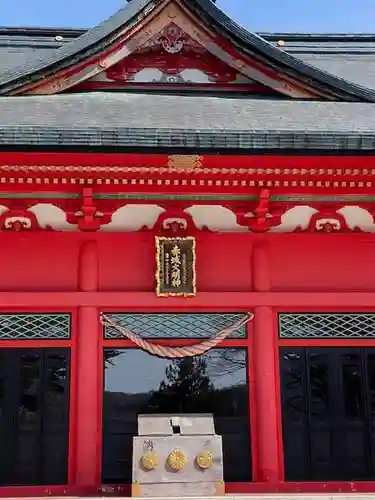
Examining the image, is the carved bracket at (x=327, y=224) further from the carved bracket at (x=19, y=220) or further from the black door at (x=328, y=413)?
the carved bracket at (x=19, y=220)

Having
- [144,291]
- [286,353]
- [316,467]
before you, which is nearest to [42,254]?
[144,291]

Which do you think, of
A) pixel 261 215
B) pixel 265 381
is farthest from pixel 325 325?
pixel 261 215

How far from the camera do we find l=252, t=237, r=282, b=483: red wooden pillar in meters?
6.55

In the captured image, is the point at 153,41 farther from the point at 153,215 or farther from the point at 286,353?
the point at 286,353

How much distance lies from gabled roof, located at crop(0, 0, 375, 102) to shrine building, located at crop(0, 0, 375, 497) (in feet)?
0.19

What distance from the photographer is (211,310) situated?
6.92m

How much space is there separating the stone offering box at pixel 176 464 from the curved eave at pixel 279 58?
441 cm

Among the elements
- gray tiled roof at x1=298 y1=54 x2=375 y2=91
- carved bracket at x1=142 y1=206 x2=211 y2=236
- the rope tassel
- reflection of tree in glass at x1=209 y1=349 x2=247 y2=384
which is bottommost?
reflection of tree in glass at x1=209 y1=349 x2=247 y2=384

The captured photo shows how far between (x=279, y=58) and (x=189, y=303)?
3161 millimetres

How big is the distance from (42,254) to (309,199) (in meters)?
2.98

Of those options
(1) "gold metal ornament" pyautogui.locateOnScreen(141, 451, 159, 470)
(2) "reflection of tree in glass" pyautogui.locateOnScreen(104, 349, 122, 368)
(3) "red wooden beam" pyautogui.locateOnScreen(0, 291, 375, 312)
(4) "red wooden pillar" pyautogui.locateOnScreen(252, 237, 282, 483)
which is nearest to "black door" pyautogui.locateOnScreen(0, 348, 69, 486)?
(2) "reflection of tree in glass" pyautogui.locateOnScreen(104, 349, 122, 368)

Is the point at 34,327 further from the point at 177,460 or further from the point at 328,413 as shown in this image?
the point at 328,413

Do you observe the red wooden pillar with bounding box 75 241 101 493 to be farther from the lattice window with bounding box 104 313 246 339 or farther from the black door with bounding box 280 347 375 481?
the black door with bounding box 280 347 375 481

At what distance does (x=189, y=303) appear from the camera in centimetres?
684
